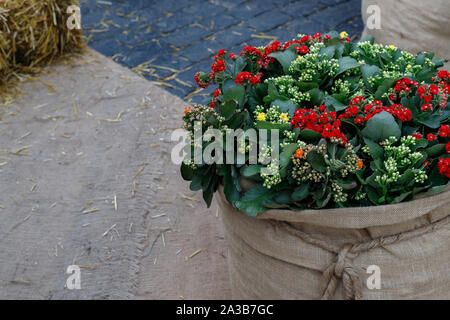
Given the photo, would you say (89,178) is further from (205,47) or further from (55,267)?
(205,47)

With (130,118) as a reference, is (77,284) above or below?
below

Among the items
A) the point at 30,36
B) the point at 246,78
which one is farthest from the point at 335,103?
the point at 30,36

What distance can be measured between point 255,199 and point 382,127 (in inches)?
14.6

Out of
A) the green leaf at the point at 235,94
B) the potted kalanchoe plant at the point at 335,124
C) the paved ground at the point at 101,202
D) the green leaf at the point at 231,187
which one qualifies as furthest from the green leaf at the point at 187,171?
the paved ground at the point at 101,202

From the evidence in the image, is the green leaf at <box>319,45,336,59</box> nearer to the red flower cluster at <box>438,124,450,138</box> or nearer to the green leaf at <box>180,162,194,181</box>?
the red flower cluster at <box>438,124,450,138</box>

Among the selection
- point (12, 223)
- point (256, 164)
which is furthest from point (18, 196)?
Answer: point (256, 164)

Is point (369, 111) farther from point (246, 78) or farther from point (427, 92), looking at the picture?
point (246, 78)

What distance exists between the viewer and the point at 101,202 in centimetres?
237

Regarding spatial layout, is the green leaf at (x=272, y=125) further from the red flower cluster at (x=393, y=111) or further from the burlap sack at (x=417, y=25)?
the burlap sack at (x=417, y=25)

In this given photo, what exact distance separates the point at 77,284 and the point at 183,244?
18.2 inches

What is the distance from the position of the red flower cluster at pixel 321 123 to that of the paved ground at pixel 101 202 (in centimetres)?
88

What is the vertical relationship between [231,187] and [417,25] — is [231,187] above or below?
below

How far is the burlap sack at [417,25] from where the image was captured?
2.17 metres

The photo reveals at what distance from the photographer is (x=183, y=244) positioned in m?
2.17
